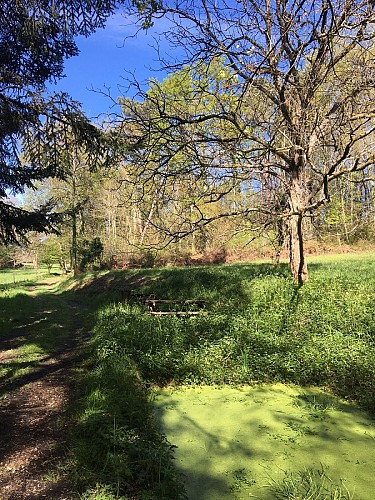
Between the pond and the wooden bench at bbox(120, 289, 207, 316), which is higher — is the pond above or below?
below

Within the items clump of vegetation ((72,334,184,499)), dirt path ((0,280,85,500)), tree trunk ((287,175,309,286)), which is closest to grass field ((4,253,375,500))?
clump of vegetation ((72,334,184,499))

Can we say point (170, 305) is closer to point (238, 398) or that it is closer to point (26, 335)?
point (26, 335)

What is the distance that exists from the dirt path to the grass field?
0.68 feet

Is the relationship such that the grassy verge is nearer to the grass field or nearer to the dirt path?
the dirt path

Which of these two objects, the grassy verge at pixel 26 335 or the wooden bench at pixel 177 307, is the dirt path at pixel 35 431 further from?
the wooden bench at pixel 177 307

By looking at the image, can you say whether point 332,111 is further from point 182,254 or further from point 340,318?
point 182,254

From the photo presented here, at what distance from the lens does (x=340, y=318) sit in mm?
8164


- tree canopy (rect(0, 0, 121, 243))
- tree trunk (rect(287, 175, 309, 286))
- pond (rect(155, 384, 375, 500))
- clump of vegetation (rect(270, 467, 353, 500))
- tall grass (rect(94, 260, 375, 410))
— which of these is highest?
tree canopy (rect(0, 0, 121, 243))

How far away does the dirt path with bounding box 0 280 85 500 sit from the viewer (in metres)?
3.11

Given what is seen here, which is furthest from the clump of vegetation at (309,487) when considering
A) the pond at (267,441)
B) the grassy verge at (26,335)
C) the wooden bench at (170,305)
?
the wooden bench at (170,305)

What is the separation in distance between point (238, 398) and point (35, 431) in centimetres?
279

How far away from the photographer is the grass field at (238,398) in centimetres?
341

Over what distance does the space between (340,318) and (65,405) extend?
5.82 metres

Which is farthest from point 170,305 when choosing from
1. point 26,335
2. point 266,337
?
point 26,335
